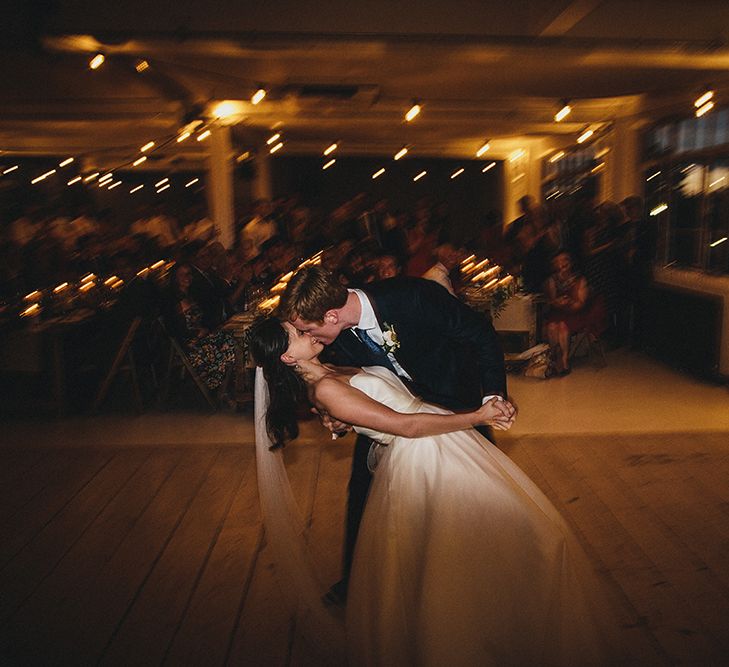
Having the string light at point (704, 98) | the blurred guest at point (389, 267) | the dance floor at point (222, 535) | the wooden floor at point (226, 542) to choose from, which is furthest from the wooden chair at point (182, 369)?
the string light at point (704, 98)

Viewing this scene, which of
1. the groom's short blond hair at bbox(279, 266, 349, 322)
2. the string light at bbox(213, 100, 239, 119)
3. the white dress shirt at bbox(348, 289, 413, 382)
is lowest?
the white dress shirt at bbox(348, 289, 413, 382)

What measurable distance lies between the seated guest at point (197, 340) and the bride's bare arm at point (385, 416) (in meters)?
3.53

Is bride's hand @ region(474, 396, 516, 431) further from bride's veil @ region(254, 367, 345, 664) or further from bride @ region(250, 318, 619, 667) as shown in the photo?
bride's veil @ region(254, 367, 345, 664)

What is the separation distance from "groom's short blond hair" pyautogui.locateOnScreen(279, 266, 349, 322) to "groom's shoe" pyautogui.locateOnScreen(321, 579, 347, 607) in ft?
3.38

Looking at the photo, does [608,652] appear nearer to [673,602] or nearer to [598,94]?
[673,602]

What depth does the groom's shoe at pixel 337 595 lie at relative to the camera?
2788mm

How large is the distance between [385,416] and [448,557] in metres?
0.46

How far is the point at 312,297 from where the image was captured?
8.34 feet

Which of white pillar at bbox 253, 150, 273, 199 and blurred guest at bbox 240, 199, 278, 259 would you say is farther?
white pillar at bbox 253, 150, 273, 199

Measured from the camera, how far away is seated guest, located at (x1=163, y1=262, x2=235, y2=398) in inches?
227

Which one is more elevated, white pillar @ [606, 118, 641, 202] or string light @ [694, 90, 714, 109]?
string light @ [694, 90, 714, 109]

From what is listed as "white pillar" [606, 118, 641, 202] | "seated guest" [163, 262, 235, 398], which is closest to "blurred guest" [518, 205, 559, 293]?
"white pillar" [606, 118, 641, 202]

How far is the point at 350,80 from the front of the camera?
774cm

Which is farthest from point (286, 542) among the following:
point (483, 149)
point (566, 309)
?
point (483, 149)
